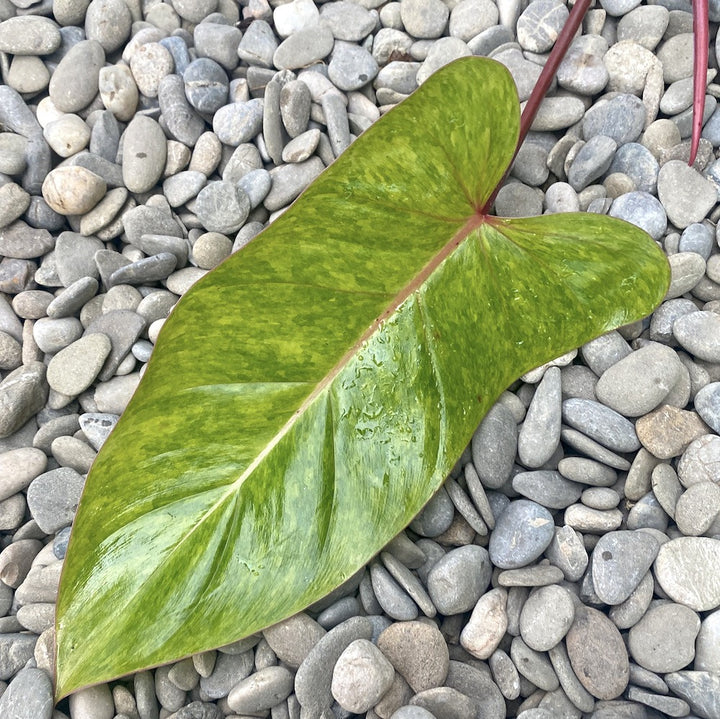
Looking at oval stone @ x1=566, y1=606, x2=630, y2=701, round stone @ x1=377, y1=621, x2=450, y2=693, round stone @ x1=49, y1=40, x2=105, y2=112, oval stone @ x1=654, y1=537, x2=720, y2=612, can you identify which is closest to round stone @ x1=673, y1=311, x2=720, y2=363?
oval stone @ x1=654, y1=537, x2=720, y2=612

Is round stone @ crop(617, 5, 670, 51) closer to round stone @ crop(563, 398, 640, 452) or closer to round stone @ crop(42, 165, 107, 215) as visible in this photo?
round stone @ crop(563, 398, 640, 452)

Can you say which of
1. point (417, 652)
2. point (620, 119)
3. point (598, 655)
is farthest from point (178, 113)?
point (598, 655)

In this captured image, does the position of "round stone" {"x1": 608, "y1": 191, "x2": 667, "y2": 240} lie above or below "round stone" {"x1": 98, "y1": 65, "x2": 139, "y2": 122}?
below

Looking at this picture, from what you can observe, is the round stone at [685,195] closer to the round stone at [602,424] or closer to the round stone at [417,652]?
the round stone at [602,424]

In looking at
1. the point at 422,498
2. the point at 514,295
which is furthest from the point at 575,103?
the point at 422,498

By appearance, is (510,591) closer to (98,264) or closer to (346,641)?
(346,641)

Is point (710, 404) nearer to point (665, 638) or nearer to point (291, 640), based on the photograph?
point (665, 638)
